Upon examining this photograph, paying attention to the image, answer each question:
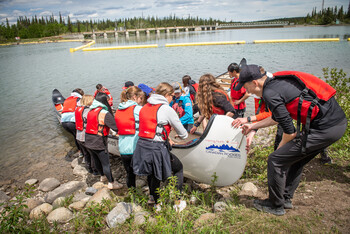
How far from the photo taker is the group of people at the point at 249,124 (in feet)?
7.99

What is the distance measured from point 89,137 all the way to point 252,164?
11.1 feet

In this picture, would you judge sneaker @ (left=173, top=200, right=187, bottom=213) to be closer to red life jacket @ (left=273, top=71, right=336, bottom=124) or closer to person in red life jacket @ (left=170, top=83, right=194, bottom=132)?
person in red life jacket @ (left=170, top=83, right=194, bottom=132)

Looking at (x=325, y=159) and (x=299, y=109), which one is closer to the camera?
(x=299, y=109)

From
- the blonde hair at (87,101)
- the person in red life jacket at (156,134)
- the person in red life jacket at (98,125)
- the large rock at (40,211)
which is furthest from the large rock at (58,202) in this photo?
the person in red life jacket at (156,134)

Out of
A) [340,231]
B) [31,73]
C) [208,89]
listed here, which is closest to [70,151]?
[208,89]

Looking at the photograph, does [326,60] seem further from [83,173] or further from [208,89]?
[83,173]

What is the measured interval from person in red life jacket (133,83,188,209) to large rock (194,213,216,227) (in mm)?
770

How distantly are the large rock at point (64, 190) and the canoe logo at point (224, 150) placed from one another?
11.2ft

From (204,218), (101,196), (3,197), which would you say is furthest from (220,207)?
(3,197)


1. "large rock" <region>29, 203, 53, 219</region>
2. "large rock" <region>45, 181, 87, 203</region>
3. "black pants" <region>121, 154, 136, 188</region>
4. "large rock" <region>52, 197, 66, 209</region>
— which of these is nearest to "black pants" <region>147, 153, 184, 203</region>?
"black pants" <region>121, 154, 136, 188</region>

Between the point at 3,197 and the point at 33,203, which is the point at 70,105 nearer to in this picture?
the point at 33,203

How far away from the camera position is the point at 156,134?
3.06m

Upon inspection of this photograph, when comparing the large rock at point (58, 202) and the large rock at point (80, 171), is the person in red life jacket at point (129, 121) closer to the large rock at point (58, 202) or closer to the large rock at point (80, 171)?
the large rock at point (58, 202)

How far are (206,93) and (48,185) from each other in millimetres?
4508
